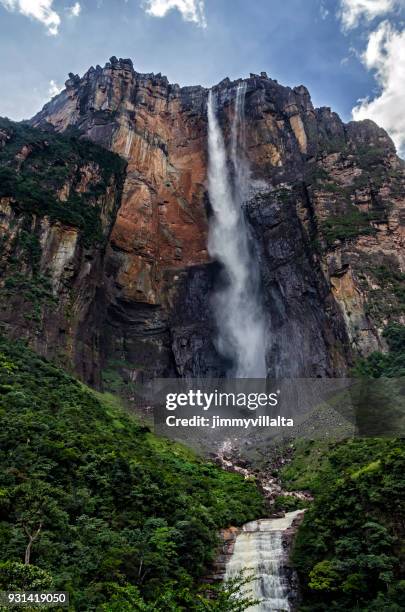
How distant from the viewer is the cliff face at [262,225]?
142 feet

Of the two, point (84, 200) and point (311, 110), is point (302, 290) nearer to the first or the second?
point (84, 200)

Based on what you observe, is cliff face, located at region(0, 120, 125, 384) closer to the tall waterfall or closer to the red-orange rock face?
the red-orange rock face

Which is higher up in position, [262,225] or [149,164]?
[149,164]

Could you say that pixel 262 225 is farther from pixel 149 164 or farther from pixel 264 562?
pixel 264 562

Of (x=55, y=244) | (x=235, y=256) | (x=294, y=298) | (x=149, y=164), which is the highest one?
(x=149, y=164)

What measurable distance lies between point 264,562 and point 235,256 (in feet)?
132

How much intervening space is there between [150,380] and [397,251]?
27.2m

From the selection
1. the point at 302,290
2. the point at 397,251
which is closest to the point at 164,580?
the point at 302,290

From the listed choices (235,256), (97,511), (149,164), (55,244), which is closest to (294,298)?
(235,256)

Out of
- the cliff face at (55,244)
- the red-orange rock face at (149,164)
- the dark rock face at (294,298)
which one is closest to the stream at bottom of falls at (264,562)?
the cliff face at (55,244)

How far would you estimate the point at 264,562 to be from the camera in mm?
17500

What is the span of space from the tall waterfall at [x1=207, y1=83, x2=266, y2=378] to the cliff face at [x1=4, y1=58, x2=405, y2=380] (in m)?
1.33

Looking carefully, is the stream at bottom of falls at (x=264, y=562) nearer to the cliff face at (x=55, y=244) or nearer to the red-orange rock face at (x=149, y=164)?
the cliff face at (x=55, y=244)

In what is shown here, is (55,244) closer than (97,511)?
No
